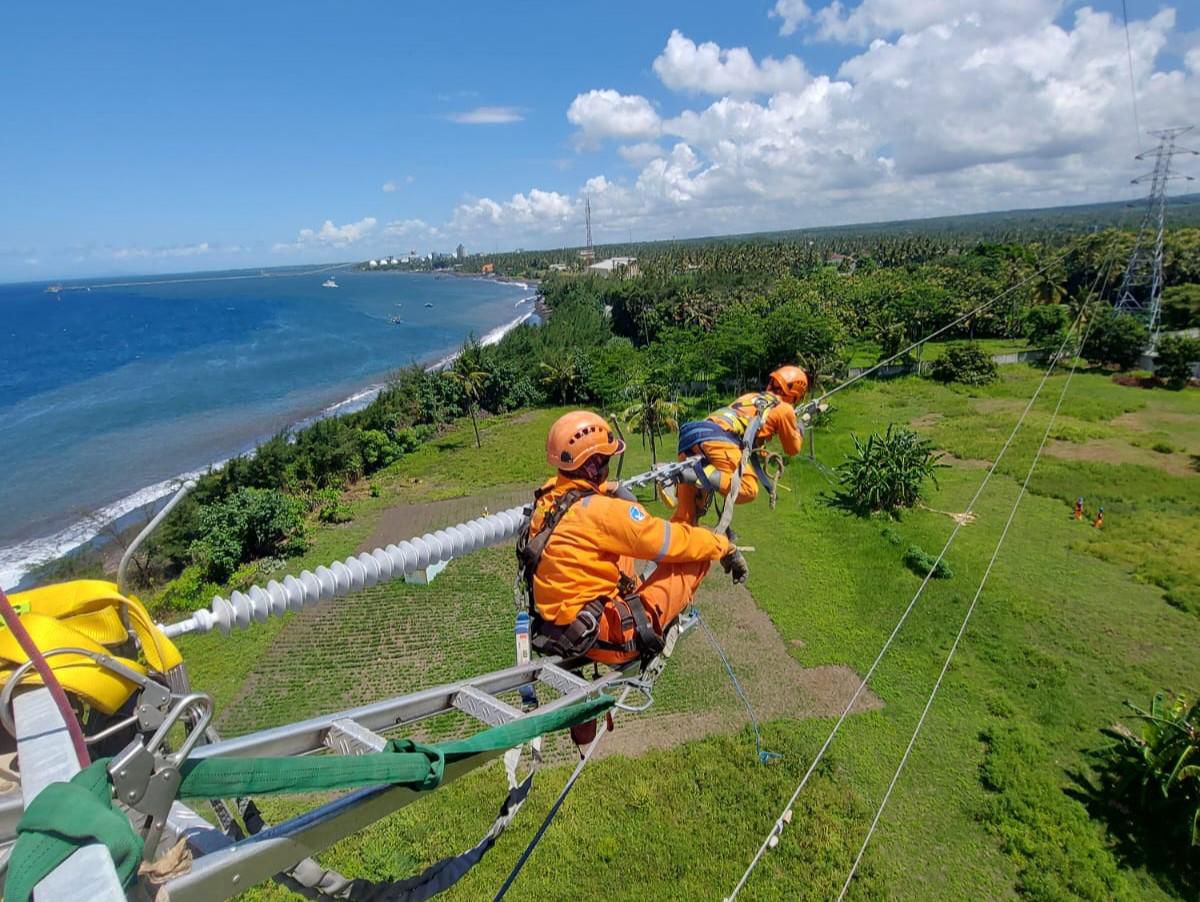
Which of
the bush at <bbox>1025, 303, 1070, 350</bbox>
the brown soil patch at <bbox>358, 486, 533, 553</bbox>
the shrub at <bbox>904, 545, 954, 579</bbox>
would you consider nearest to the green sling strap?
the shrub at <bbox>904, 545, 954, 579</bbox>

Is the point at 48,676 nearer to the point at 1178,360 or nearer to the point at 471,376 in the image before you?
the point at 471,376

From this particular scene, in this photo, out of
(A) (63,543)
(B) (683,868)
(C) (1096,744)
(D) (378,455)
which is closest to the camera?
(B) (683,868)

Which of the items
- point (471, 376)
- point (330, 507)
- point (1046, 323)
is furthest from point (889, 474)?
point (1046, 323)

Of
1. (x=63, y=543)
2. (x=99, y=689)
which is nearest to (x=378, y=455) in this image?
(x=63, y=543)

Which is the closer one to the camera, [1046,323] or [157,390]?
[1046,323]

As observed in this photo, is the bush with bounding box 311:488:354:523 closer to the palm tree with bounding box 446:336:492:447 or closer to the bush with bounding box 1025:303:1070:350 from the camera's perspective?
the palm tree with bounding box 446:336:492:447

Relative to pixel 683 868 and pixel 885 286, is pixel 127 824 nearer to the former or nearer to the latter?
pixel 683 868
